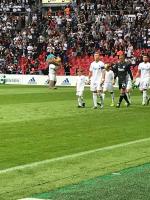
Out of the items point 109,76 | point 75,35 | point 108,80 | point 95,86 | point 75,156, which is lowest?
point 75,156

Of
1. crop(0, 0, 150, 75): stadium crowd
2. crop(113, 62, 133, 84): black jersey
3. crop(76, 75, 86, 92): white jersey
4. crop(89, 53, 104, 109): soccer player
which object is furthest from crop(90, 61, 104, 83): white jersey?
crop(0, 0, 150, 75): stadium crowd

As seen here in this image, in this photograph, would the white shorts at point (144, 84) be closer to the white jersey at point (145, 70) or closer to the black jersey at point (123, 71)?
the white jersey at point (145, 70)

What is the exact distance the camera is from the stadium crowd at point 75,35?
1718 inches

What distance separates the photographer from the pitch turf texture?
7.61 metres

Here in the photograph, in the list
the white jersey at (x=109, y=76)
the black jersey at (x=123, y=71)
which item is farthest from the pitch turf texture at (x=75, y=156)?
the white jersey at (x=109, y=76)

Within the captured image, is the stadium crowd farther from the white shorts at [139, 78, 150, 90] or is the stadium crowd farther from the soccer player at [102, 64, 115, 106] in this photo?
the white shorts at [139, 78, 150, 90]

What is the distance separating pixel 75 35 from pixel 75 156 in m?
36.4

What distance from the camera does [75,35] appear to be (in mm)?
46219

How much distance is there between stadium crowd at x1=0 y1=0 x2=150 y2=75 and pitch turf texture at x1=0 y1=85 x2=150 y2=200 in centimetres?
2545

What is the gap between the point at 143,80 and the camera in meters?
24.8

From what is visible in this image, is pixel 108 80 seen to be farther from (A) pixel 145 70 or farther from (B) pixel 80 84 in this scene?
(B) pixel 80 84

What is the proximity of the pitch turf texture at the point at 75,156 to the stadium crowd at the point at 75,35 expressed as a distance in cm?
2545

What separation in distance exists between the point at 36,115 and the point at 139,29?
26986mm

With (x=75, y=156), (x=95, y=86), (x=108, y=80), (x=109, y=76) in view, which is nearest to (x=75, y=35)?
(x=109, y=76)
